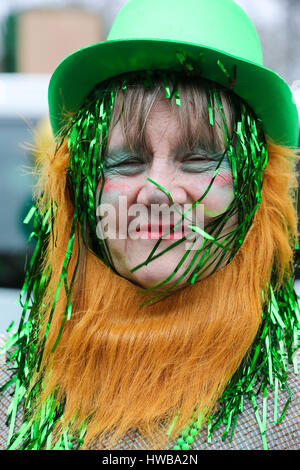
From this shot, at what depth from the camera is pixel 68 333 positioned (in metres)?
1.33

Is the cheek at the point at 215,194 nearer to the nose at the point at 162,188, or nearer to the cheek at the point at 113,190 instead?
the nose at the point at 162,188

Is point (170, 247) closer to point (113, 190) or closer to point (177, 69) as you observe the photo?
point (113, 190)

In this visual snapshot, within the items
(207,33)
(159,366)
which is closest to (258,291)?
(159,366)

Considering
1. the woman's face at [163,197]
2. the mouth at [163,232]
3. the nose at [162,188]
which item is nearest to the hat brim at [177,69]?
the woman's face at [163,197]

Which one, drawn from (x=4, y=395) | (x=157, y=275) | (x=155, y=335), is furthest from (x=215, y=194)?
(x=4, y=395)

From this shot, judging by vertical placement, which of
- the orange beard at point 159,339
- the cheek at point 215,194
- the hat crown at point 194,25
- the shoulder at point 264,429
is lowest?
the shoulder at point 264,429

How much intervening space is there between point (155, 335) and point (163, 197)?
335 mm

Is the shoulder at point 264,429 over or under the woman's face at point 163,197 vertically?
under

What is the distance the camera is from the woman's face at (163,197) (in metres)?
1.20

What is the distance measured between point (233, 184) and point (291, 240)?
0.94 ft

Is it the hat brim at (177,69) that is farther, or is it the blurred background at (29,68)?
the blurred background at (29,68)

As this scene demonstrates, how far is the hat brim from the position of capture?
3.91 feet

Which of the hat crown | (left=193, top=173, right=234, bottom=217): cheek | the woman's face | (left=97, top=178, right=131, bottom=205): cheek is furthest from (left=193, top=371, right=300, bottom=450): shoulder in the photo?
the hat crown

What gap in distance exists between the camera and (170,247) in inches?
47.1
